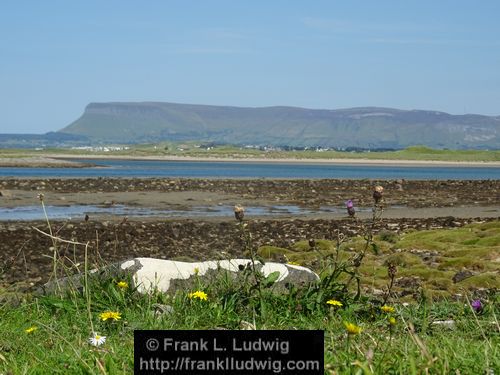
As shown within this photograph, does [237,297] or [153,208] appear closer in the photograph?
[237,297]

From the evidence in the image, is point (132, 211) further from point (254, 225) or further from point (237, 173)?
point (237, 173)

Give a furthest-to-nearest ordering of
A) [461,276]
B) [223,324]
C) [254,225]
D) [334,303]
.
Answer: [254,225], [461,276], [334,303], [223,324]

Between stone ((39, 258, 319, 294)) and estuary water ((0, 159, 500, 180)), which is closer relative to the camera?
stone ((39, 258, 319, 294))

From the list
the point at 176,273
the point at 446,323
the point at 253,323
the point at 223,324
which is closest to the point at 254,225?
the point at 176,273

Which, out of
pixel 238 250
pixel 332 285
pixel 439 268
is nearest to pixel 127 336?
pixel 332 285

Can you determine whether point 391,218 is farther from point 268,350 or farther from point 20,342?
point 268,350

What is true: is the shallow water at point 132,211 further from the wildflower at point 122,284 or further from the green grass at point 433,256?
the wildflower at point 122,284

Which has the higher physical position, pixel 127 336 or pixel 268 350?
pixel 268 350

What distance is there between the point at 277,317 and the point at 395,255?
297 inches

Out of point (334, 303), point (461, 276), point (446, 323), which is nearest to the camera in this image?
point (334, 303)

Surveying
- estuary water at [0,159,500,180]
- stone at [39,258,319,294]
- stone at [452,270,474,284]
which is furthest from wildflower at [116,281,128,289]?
estuary water at [0,159,500,180]

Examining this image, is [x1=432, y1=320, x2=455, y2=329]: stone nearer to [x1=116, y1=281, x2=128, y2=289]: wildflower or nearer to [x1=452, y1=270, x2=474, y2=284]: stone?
[x1=116, y1=281, x2=128, y2=289]: wildflower

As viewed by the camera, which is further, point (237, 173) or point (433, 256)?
point (237, 173)

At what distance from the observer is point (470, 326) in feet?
→ 21.7
